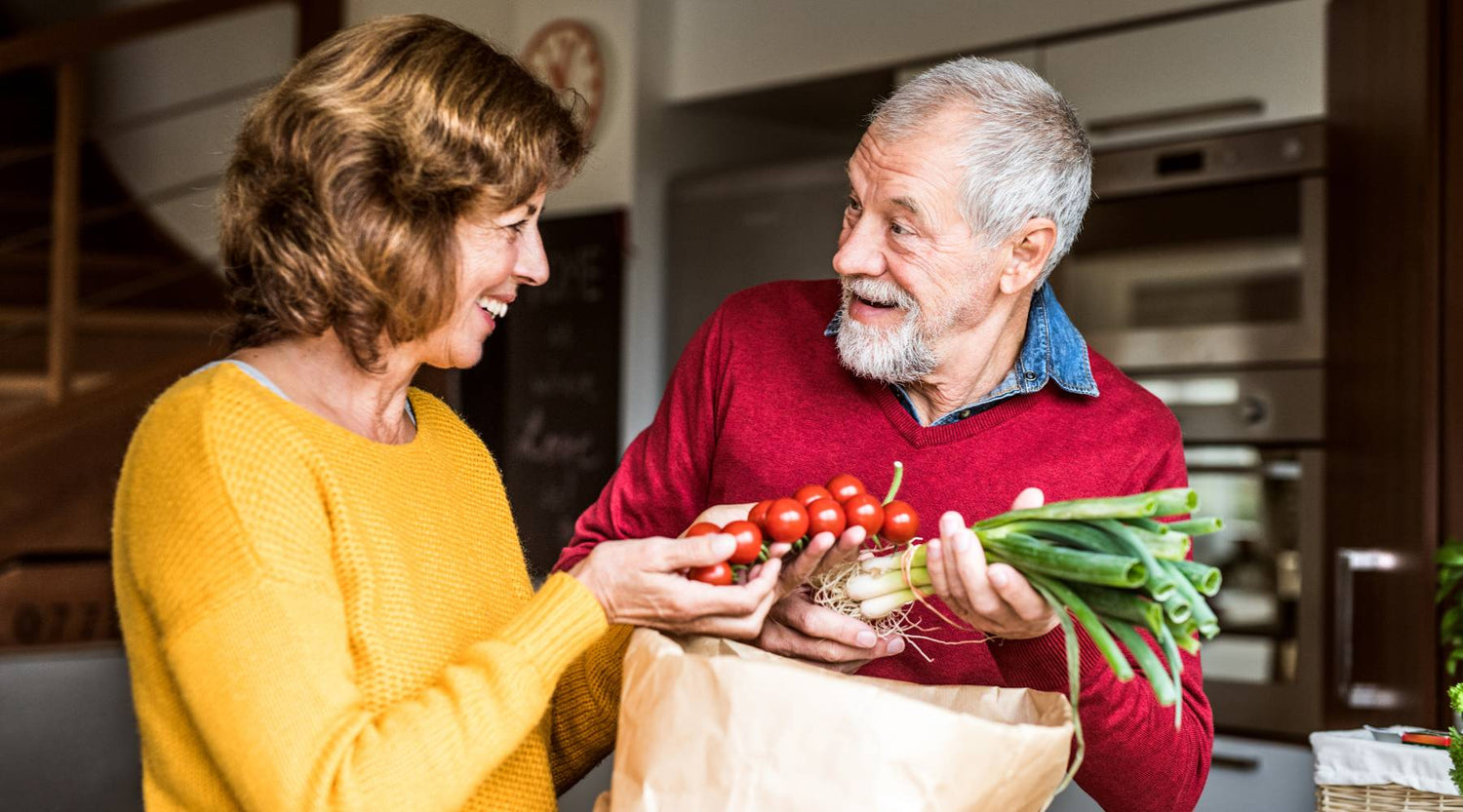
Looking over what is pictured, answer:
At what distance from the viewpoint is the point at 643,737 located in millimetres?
1150

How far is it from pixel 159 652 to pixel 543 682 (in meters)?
0.31

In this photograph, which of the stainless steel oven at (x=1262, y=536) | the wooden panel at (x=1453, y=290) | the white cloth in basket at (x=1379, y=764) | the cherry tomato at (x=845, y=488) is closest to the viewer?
the cherry tomato at (x=845, y=488)

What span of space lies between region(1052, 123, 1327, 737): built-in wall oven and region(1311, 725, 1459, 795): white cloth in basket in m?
1.68

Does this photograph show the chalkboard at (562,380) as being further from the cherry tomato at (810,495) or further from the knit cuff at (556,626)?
the knit cuff at (556,626)

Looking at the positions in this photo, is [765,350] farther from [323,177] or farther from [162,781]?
[162,781]

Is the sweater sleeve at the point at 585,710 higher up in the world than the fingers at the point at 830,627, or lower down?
lower down

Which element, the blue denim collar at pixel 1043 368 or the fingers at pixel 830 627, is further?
the blue denim collar at pixel 1043 368

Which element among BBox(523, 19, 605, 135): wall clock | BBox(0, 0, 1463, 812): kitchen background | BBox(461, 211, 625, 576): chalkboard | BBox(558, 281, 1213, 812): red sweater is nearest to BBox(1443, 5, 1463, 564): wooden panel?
A: BBox(0, 0, 1463, 812): kitchen background

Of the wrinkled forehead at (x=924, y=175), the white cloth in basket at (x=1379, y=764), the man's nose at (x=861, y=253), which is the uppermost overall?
the wrinkled forehead at (x=924, y=175)

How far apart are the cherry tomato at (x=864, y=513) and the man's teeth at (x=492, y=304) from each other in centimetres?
38

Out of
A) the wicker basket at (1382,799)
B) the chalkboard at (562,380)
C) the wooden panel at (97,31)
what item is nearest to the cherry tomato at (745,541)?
the wicker basket at (1382,799)

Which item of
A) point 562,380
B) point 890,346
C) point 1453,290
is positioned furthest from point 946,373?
point 562,380

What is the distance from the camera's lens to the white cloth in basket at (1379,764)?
146 cm

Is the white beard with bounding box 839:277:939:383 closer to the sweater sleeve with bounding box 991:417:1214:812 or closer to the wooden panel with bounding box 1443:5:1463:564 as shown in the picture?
the sweater sleeve with bounding box 991:417:1214:812
